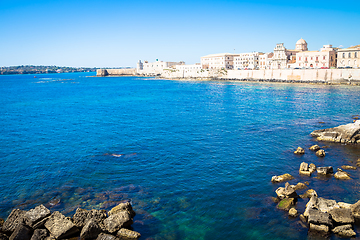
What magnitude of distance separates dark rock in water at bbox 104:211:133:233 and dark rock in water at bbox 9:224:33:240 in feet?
11.9


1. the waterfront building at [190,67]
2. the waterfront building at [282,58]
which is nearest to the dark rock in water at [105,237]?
the waterfront building at [282,58]

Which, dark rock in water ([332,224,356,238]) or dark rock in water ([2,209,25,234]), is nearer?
dark rock in water ([332,224,356,238])

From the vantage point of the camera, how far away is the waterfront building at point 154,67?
172250 millimetres

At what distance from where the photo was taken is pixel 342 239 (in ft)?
42.6

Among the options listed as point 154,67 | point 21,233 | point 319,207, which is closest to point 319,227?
point 319,207

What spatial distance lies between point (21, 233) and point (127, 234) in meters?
4.94

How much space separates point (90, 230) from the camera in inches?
517

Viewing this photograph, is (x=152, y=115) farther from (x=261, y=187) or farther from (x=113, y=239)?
(x=113, y=239)

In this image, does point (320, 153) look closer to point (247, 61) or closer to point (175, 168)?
point (175, 168)

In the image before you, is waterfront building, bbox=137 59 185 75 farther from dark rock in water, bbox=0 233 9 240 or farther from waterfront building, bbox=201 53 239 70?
dark rock in water, bbox=0 233 9 240

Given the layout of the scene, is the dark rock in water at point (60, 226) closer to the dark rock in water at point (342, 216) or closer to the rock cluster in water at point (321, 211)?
the rock cluster in water at point (321, 211)

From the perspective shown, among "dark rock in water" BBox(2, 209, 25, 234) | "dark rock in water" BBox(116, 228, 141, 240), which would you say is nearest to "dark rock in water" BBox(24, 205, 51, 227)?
"dark rock in water" BBox(2, 209, 25, 234)

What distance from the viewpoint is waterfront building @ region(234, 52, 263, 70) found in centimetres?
11965

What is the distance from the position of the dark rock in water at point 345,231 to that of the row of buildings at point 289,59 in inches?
3229
